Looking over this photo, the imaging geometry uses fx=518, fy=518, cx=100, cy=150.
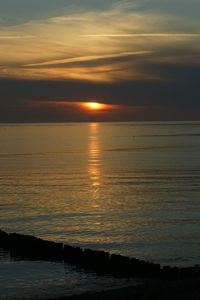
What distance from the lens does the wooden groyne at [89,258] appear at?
24125mm

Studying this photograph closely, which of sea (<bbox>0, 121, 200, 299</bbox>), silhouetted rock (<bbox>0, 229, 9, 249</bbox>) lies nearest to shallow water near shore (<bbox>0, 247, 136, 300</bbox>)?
sea (<bbox>0, 121, 200, 299</bbox>)

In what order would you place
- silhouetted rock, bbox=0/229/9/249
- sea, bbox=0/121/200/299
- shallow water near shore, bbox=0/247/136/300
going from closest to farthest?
shallow water near shore, bbox=0/247/136/300
sea, bbox=0/121/200/299
silhouetted rock, bbox=0/229/9/249

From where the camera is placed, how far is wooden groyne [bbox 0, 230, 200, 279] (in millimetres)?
24125

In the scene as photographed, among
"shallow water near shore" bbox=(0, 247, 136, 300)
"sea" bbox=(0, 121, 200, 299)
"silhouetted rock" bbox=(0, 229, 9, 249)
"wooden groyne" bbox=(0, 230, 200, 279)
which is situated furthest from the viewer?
"silhouetted rock" bbox=(0, 229, 9, 249)

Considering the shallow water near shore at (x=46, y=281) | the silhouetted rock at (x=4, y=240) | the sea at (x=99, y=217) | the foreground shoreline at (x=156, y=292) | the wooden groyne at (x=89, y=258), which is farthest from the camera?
the silhouetted rock at (x=4, y=240)

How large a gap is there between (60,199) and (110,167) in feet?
111

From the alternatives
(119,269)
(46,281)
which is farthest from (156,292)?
(46,281)

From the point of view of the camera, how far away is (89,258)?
27250mm

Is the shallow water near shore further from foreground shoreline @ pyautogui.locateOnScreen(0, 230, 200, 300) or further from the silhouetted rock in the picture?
the silhouetted rock

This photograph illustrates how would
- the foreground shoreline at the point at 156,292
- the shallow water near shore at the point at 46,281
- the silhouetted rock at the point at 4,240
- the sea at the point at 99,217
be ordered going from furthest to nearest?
1. the silhouetted rock at the point at 4,240
2. the sea at the point at 99,217
3. the shallow water near shore at the point at 46,281
4. the foreground shoreline at the point at 156,292

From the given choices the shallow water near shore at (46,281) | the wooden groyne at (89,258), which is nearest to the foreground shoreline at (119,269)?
Result: the wooden groyne at (89,258)

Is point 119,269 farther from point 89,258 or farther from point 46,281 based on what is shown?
point 46,281

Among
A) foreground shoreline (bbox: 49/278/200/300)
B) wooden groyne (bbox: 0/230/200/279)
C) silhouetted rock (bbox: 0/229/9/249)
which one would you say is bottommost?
foreground shoreline (bbox: 49/278/200/300)

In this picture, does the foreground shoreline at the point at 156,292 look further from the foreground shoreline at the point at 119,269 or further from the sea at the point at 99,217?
the sea at the point at 99,217
